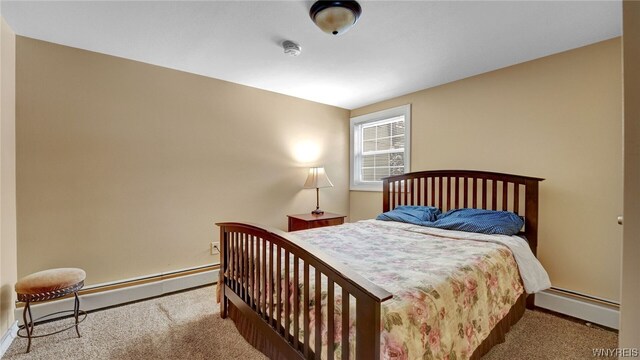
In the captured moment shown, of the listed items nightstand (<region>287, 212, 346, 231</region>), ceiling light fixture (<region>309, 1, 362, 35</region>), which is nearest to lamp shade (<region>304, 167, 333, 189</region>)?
nightstand (<region>287, 212, 346, 231</region>)

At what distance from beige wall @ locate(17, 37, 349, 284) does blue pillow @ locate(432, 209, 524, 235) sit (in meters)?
1.96

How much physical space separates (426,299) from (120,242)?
2.61 meters

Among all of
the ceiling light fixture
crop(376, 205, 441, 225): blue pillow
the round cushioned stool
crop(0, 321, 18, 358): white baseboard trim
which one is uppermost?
the ceiling light fixture

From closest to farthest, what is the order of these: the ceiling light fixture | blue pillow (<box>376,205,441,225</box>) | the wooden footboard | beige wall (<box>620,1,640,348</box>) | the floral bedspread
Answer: beige wall (<box>620,1,640,348</box>)
the wooden footboard
the floral bedspread
the ceiling light fixture
blue pillow (<box>376,205,441,225</box>)

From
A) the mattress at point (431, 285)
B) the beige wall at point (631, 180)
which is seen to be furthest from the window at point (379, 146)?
the beige wall at point (631, 180)

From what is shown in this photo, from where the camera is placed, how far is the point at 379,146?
383 cm

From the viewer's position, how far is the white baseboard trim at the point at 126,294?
2123 mm

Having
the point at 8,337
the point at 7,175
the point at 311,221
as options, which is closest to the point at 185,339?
the point at 8,337

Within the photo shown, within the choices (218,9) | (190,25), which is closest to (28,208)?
(190,25)

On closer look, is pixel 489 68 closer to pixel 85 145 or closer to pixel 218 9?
pixel 218 9

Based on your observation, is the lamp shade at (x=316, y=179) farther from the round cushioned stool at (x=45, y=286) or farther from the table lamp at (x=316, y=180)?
the round cushioned stool at (x=45, y=286)

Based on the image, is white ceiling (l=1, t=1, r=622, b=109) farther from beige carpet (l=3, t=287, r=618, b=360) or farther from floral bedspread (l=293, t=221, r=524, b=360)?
beige carpet (l=3, t=287, r=618, b=360)

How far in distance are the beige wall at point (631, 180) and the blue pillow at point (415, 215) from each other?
6.32 ft

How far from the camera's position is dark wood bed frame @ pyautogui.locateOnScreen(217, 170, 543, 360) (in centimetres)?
98
